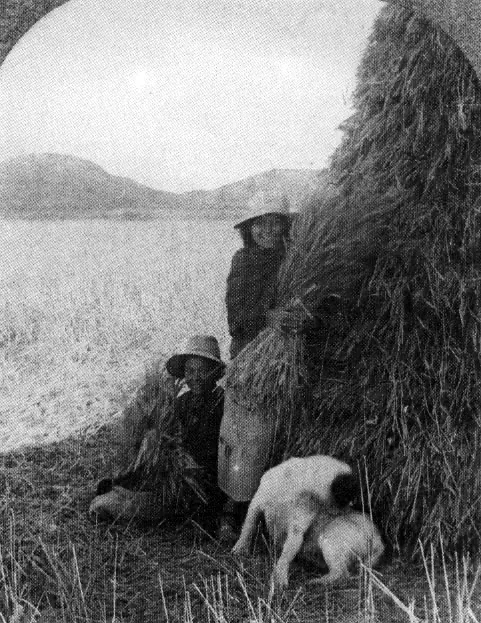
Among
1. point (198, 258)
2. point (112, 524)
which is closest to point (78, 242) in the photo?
point (198, 258)

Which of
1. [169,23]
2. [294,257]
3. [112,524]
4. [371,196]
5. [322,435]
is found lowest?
[112,524]

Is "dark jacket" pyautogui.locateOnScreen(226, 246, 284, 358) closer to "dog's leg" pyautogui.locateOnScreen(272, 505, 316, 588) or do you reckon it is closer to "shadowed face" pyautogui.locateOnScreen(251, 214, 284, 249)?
"shadowed face" pyautogui.locateOnScreen(251, 214, 284, 249)

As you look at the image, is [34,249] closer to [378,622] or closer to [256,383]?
[256,383]

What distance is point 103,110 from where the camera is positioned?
109 inches

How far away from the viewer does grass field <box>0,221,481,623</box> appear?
8.56 feet

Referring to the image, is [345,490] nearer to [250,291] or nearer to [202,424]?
[202,424]

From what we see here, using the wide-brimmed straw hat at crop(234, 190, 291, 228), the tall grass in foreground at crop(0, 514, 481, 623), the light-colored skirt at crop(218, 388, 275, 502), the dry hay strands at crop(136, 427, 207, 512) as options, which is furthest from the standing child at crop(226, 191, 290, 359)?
the tall grass in foreground at crop(0, 514, 481, 623)

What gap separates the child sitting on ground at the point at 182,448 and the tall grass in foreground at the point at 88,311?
0.31 ft

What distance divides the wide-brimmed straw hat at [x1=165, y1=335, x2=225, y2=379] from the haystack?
0.38 feet

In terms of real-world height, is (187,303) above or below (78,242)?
below

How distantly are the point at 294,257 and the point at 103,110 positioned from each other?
872mm

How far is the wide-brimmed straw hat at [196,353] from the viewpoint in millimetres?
2697

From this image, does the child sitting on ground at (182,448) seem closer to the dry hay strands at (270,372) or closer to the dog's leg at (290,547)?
the dry hay strands at (270,372)

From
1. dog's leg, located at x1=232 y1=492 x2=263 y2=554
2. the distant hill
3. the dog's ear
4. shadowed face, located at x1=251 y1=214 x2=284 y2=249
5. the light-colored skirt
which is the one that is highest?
the distant hill
